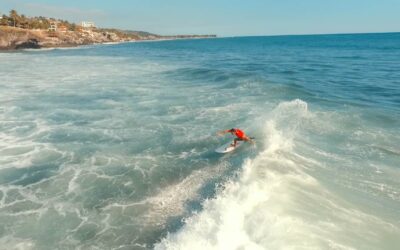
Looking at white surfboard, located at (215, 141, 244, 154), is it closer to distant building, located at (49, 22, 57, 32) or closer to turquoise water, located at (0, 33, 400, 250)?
turquoise water, located at (0, 33, 400, 250)

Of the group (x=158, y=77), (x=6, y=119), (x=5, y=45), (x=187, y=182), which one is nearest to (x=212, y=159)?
(x=187, y=182)

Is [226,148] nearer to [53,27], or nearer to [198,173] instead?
[198,173]

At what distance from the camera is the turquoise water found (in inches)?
517

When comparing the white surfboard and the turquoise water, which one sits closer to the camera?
the turquoise water

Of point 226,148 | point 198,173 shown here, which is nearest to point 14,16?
point 226,148

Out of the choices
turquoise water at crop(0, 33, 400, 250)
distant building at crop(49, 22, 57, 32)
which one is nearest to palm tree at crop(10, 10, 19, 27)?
distant building at crop(49, 22, 57, 32)

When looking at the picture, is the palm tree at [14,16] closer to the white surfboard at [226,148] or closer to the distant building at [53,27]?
the distant building at [53,27]

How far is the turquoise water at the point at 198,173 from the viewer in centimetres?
1314

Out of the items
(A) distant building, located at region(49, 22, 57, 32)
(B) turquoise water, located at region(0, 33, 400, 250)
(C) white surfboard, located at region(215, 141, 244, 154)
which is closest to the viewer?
(B) turquoise water, located at region(0, 33, 400, 250)

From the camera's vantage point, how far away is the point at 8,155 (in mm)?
21047

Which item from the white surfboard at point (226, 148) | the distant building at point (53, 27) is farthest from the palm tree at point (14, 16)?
the white surfboard at point (226, 148)

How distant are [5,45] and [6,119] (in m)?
109

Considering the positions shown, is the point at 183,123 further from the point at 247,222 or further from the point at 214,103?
the point at 247,222

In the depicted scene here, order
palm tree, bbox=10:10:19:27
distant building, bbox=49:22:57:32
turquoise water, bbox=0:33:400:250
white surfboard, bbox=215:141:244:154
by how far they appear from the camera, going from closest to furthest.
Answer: turquoise water, bbox=0:33:400:250 < white surfboard, bbox=215:141:244:154 < palm tree, bbox=10:10:19:27 < distant building, bbox=49:22:57:32
